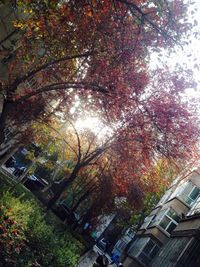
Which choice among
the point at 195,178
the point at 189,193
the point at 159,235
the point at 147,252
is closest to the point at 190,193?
the point at 189,193

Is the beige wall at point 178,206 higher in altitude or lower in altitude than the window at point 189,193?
lower

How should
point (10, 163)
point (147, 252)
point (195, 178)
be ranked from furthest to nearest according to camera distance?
point (10, 163) < point (195, 178) < point (147, 252)

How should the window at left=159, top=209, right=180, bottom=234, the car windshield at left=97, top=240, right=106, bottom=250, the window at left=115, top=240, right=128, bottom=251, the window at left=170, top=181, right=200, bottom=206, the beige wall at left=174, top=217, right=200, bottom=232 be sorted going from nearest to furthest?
the beige wall at left=174, top=217, right=200, bottom=232 < the window at left=159, top=209, right=180, bottom=234 < the window at left=170, top=181, right=200, bottom=206 < the car windshield at left=97, top=240, right=106, bottom=250 < the window at left=115, top=240, right=128, bottom=251

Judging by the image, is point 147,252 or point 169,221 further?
point 169,221

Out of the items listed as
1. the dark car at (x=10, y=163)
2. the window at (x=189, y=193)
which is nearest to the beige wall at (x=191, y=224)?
the window at (x=189, y=193)

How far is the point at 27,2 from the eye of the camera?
28.9ft

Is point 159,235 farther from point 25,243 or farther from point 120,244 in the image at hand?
point 120,244

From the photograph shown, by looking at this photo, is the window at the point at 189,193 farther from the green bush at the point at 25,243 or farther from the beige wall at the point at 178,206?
the green bush at the point at 25,243

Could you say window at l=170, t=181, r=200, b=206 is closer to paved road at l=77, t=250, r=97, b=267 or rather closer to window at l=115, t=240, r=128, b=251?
paved road at l=77, t=250, r=97, b=267

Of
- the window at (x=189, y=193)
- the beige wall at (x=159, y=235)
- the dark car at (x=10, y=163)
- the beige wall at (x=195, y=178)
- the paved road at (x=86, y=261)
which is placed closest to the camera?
the paved road at (x=86, y=261)

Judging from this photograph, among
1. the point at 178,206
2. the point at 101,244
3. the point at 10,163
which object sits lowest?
the point at 10,163

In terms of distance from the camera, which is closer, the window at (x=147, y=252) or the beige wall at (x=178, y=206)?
the window at (x=147, y=252)

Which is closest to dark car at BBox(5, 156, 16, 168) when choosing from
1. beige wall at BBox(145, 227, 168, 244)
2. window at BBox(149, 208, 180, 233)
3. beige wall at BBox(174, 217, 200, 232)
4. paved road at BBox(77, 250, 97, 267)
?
paved road at BBox(77, 250, 97, 267)

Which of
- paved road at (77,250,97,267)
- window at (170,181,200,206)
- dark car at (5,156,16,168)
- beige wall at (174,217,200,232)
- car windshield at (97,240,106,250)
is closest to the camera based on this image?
beige wall at (174,217,200,232)
